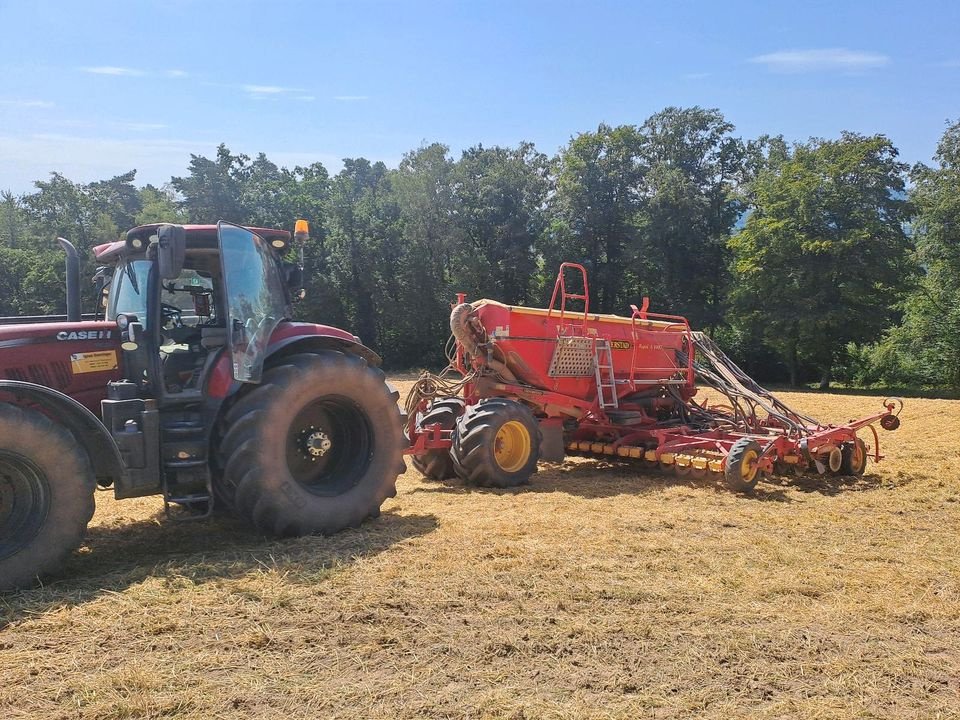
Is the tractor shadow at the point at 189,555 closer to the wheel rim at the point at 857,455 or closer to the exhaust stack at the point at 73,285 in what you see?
the exhaust stack at the point at 73,285

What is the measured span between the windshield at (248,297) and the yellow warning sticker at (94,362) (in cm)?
79

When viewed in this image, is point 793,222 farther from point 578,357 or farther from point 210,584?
point 210,584

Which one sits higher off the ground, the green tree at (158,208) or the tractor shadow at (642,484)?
the green tree at (158,208)

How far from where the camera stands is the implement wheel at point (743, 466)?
7.43 meters

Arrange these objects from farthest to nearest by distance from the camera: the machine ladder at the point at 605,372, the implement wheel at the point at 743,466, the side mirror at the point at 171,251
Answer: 1. the machine ladder at the point at 605,372
2. the implement wheel at the point at 743,466
3. the side mirror at the point at 171,251

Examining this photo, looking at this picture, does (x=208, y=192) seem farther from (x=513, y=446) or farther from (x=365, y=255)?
(x=513, y=446)

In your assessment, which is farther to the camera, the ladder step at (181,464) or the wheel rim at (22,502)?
the ladder step at (181,464)

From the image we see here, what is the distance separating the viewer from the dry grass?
10.4 feet

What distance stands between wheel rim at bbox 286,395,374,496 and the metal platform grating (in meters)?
3.41

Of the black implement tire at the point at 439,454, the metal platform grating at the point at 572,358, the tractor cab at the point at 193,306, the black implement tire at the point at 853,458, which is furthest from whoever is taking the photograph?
the metal platform grating at the point at 572,358

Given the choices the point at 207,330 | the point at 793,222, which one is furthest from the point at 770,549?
the point at 793,222

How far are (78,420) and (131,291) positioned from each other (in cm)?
131

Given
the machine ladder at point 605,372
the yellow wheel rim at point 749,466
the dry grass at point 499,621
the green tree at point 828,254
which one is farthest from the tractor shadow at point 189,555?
the green tree at point 828,254

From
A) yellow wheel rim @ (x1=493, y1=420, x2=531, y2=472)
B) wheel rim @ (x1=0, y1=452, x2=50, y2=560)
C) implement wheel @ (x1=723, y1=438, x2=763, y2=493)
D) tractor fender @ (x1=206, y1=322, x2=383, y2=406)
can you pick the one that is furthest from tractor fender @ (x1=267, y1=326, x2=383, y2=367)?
implement wheel @ (x1=723, y1=438, x2=763, y2=493)
